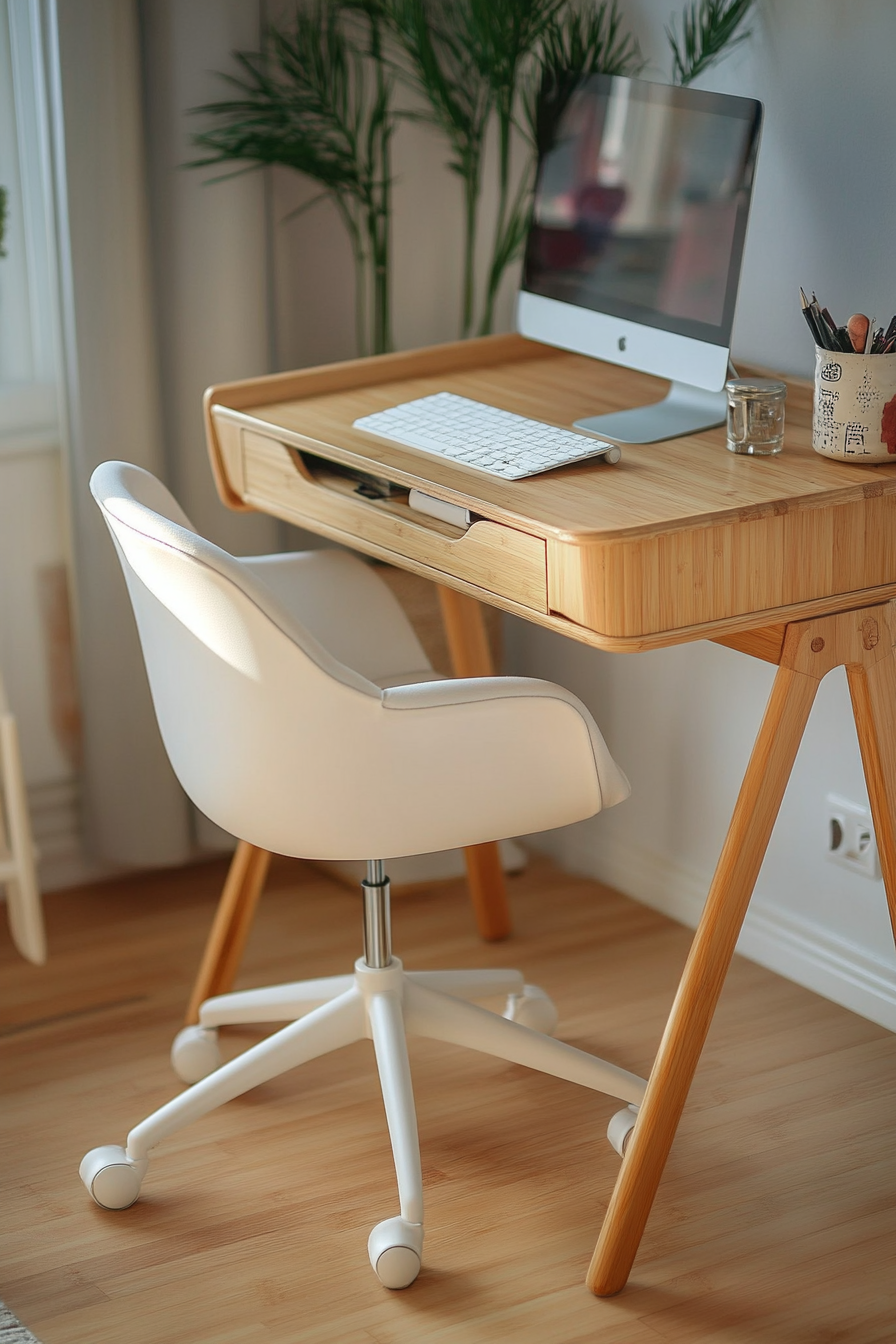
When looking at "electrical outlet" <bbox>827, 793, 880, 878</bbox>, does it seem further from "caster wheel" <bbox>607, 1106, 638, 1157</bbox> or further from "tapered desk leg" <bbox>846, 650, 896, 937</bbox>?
"caster wheel" <bbox>607, 1106, 638, 1157</bbox>

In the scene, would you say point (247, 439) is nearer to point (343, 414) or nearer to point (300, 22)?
point (343, 414)

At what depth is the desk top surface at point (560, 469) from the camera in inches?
65.6

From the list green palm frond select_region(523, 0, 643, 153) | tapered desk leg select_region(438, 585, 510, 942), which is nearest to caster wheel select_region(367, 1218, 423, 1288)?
tapered desk leg select_region(438, 585, 510, 942)

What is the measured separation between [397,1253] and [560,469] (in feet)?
2.89

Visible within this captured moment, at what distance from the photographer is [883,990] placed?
2293mm

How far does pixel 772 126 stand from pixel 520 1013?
126 cm

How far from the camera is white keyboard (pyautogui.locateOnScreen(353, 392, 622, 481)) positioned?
1826 mm

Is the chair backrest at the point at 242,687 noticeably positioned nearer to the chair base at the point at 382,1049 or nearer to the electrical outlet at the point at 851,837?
the chair base at the point at 382,1049

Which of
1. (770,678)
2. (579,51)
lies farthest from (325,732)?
(579,51)

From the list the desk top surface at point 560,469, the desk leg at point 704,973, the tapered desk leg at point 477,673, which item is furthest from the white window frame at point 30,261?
the desk leg at point 704,973

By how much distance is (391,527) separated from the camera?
1921 mm

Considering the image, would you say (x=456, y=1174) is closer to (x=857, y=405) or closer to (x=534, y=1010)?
(x=534, y=1010)

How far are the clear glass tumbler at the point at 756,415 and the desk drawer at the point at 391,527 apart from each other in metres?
0.32

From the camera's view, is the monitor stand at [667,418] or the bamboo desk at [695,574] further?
the monitor stand at [667,418]
